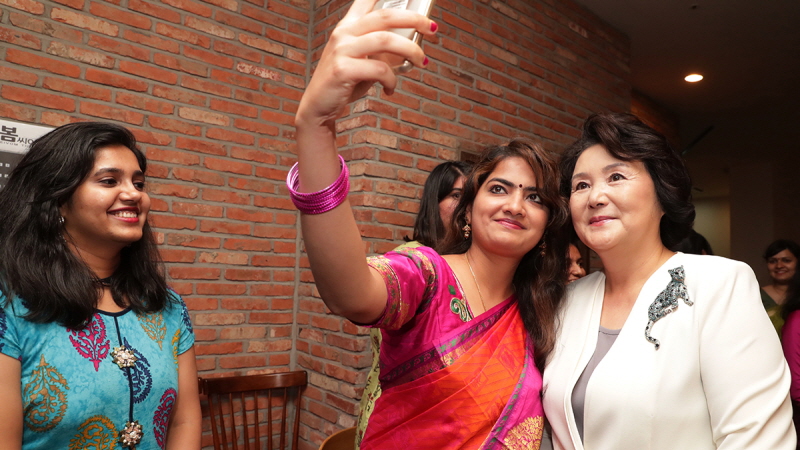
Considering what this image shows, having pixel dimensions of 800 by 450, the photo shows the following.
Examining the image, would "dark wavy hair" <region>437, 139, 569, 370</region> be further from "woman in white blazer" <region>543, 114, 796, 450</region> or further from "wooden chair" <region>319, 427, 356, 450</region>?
"wooden chair" <region>319, 427, 356, 450</region>

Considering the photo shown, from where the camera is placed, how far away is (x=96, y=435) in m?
1.36

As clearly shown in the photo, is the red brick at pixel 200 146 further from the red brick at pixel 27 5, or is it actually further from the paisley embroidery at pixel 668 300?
the paisley embroidery at pixel 668 300

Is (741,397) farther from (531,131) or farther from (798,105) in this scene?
(798,105)

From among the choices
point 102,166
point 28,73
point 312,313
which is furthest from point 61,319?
point 312,313

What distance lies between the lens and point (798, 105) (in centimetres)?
602

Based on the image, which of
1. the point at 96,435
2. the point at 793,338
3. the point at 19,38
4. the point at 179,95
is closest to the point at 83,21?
the point at 19,38

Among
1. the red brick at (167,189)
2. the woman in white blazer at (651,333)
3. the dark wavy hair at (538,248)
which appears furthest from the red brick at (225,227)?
the woman in white blazer at (651,333)

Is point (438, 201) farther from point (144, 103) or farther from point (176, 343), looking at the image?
point (144, 103)

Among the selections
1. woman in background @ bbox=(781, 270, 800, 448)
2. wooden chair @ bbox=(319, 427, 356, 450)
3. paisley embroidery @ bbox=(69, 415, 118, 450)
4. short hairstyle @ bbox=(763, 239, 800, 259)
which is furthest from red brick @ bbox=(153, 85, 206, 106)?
short hairstyle @ bbox=(763, 239, 800, 259)

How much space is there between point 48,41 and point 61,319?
1.54 m

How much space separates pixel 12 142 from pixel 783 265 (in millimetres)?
5066

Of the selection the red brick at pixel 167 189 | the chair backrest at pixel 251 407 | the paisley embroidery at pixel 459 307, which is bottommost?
the chair backrest at pixel 251 407

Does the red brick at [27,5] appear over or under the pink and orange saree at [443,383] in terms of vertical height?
over

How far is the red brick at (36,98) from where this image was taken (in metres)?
2.15
